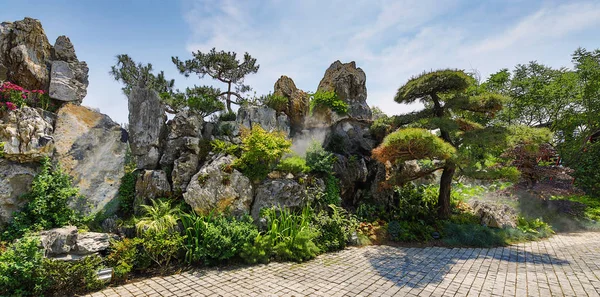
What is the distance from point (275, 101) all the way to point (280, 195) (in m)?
5.01

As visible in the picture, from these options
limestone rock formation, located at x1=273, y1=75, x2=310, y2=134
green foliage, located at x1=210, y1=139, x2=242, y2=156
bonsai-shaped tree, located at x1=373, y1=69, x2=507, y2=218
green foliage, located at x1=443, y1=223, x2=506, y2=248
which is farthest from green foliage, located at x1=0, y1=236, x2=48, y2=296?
green foliage, located at x1=443, y1=223, x2=506, y2=248

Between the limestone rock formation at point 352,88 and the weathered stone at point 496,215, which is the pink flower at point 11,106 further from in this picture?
the weathered stone at point 496,215

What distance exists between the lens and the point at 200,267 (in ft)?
18.6

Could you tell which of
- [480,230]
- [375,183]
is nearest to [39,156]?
[375,183]

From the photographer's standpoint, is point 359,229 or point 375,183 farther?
point 375,183

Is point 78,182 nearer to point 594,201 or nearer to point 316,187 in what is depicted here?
point 316,187

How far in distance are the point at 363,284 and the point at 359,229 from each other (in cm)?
339

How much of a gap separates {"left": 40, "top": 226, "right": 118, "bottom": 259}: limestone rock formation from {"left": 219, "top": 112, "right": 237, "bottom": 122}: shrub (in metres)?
6.10

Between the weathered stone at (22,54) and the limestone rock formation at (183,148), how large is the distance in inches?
184

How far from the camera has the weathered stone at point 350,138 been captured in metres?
10.9

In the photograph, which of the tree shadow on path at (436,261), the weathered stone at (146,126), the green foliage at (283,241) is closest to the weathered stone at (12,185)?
the weathered stone at (146,126)

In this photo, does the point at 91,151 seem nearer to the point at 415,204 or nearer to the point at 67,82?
the point at 67,82

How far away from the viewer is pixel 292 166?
8.28m

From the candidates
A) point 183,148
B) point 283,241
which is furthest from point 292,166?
point 183,148
